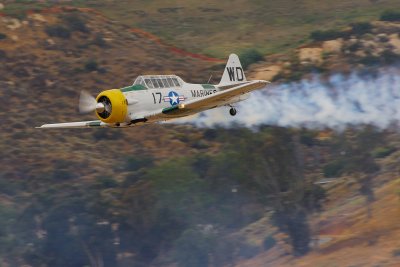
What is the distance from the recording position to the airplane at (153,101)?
133 feet

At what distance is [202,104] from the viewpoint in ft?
137

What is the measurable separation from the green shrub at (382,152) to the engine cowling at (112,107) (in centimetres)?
4105

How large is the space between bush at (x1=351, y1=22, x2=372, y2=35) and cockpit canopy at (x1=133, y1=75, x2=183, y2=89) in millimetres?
48186

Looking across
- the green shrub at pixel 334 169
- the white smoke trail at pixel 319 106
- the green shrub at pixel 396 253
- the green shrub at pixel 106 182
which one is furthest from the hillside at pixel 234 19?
the green shrub at pixel 396 253

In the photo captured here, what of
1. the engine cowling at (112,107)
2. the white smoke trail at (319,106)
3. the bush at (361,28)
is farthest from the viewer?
the bush at (361,28)

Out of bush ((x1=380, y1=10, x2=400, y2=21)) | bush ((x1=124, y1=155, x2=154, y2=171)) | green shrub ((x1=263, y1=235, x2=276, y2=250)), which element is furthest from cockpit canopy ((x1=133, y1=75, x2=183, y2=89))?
bush ((x1=380, y1=10, x2=400, y2=21))

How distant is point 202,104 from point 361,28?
165 feet

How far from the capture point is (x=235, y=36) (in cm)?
9938

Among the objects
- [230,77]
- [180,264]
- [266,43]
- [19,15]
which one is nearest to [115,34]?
[19,15]

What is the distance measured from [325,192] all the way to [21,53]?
2730 centimetres

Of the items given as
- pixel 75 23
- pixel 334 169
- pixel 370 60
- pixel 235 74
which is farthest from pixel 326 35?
pixel 235 74

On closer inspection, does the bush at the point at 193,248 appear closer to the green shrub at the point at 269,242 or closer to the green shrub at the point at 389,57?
the green shrub at the point at 269,242

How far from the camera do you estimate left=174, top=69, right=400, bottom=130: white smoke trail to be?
56.0 metres

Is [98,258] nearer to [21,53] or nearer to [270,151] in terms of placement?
[270,151]
